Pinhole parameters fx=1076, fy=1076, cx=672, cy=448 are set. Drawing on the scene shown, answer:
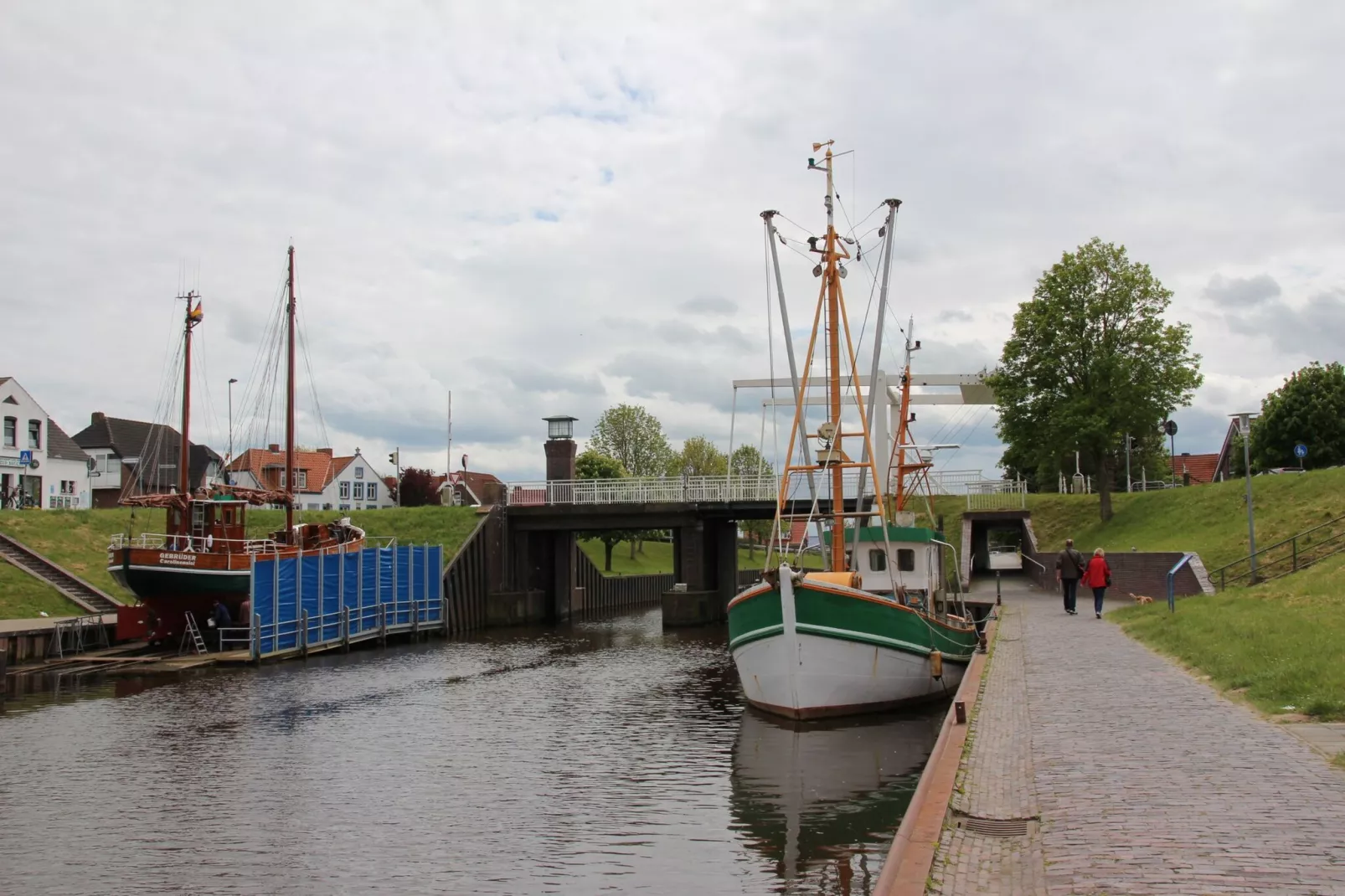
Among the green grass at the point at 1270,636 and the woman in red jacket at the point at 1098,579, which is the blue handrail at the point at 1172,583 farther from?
the woman in red jacket at the point at 1098,579

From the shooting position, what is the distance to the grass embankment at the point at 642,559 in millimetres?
85125

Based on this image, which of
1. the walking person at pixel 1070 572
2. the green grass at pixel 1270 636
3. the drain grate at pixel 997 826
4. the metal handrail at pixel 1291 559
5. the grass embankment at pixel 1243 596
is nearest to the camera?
the drain grate at pixel 997 826

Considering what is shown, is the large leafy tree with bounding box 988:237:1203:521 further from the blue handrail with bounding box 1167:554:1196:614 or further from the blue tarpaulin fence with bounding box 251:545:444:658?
the blue tarpaulin fence with bounding box 251:545:444:658

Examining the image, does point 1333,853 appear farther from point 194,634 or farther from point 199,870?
point 194,634


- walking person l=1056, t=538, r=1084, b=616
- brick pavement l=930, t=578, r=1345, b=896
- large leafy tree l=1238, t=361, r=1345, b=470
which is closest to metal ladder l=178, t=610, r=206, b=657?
walking person l=1056, t=538, r=1084, b=616

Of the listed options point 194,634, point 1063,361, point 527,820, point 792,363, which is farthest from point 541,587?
point 527,820

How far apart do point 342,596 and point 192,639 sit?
16.4 ft

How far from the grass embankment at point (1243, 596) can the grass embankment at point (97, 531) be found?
2896 cm

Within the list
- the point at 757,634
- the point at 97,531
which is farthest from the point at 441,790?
the point at 97,531

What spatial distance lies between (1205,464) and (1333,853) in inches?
3804

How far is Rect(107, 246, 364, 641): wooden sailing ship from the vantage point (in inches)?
1294

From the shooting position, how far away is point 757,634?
20.5 meters

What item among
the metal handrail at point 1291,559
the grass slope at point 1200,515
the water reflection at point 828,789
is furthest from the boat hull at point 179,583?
the grass slope at point 1200,515

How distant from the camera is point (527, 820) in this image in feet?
44.8
